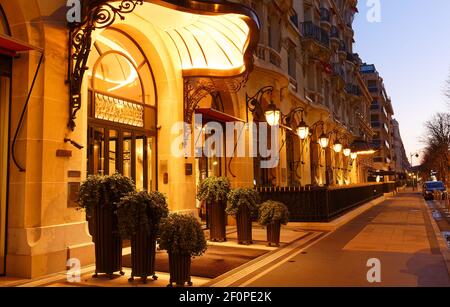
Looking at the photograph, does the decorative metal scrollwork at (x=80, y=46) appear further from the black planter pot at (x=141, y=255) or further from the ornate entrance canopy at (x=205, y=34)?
the black planter pot at (x=141, y=255)

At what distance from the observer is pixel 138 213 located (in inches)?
267

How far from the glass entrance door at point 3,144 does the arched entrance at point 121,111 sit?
7.53 feet

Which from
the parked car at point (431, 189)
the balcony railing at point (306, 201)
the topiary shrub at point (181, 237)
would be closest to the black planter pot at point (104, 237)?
the topiary shrub at point (181, 237)

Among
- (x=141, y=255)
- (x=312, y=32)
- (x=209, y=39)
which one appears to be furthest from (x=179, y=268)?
(x=312, y=32)

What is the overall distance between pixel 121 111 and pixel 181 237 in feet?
Result: 18.1

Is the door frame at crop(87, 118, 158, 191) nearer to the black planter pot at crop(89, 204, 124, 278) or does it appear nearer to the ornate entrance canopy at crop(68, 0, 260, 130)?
the ornate entrance canopy at crop(68, 0, 260, 130)

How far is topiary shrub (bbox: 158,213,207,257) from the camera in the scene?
21.2 feet

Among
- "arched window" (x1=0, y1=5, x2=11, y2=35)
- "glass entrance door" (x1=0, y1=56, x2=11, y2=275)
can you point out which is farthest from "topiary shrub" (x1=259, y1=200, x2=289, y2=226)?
"arched window" (x1=0, y1=5, x2=11, y2=35)

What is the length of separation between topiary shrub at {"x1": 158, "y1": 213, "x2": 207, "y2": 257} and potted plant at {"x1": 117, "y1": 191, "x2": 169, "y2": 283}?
36cm

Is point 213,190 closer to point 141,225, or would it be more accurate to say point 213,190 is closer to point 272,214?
point 272,214

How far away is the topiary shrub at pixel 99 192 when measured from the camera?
23.3ft
